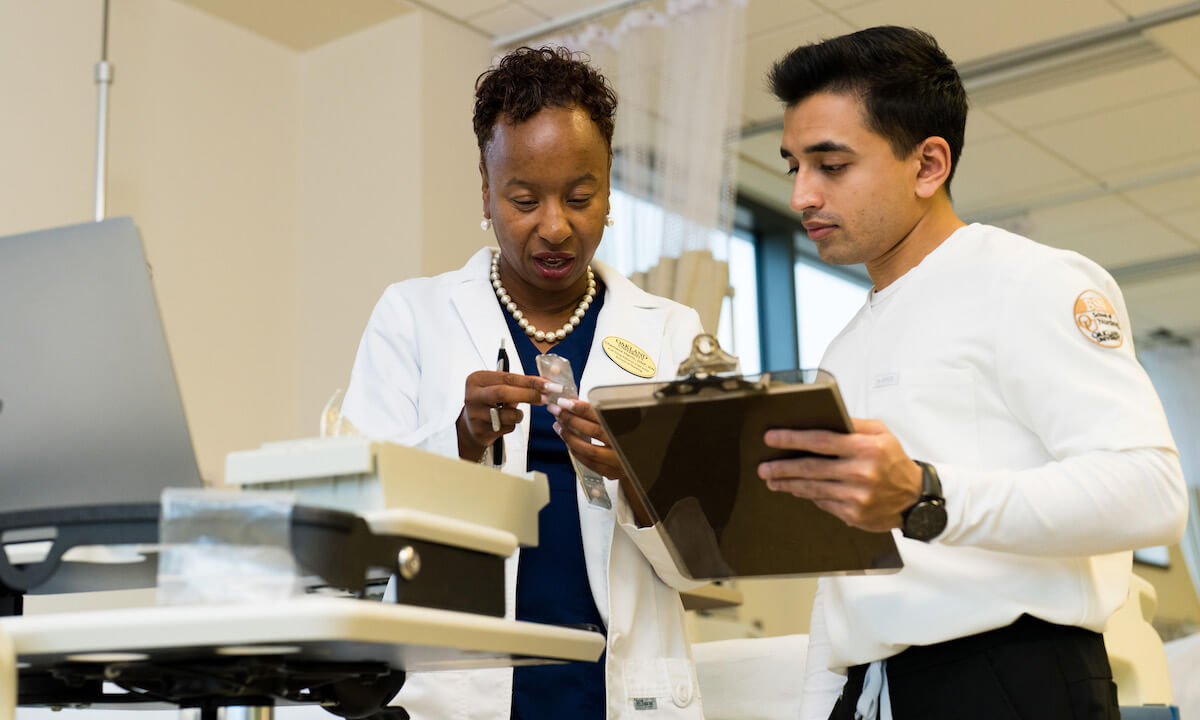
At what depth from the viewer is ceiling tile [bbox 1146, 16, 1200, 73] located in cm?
395

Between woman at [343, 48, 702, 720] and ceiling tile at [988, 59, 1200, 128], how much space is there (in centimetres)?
316

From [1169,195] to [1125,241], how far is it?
0.60 metres

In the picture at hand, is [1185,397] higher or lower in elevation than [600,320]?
higher

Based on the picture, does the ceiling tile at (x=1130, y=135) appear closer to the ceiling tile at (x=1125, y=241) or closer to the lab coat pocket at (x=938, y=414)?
the ceiling tile at (x=1125, y=241)

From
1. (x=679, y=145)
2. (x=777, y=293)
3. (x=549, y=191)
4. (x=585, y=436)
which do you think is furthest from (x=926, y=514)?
(x=777, y=293)

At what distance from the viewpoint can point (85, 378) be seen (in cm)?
109

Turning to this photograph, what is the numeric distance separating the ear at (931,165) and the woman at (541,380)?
0.43m

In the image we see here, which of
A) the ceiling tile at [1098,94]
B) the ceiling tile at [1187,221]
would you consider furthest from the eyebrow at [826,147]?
the ceiling tile at [1187,221]

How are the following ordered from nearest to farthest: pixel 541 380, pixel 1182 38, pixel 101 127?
pixel 541 380 → pixel 101 127 → pixel 1182 38

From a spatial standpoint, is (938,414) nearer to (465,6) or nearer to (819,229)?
(819,229)

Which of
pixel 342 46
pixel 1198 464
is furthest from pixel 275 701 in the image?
pixel 1198 464

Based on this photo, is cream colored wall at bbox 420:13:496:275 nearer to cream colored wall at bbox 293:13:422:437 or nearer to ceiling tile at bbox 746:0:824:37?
cream colored wall at bbox 293:13:422:437

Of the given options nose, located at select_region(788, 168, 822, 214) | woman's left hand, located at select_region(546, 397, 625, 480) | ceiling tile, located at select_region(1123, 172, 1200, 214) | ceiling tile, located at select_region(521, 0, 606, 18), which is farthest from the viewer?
ceiling tile, located at select_region(1123, 172, 1200, 214)

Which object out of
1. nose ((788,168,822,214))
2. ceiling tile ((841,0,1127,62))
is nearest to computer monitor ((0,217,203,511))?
nose ((788,168,822,214))
